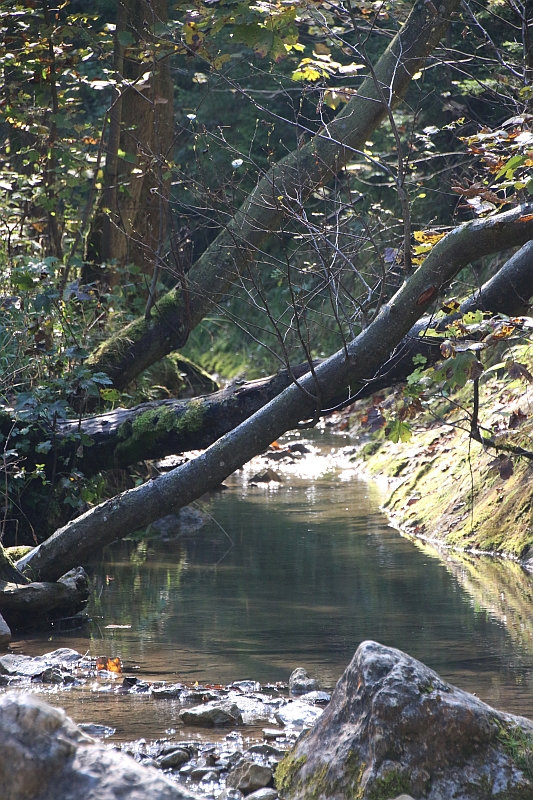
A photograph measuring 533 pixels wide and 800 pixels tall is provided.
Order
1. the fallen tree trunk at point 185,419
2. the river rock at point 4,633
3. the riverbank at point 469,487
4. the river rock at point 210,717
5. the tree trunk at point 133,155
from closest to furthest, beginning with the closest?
the river rock at point 210,717
the river rock at point 4,633
the fallen tree trunk at point 185,419
the riverbank at point 469,487
the tree trunk at point 133,155

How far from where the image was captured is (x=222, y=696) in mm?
4277

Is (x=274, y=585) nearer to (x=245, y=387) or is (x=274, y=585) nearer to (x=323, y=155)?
(x=245, y=387)

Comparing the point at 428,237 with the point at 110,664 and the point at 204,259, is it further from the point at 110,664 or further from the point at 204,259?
the point at 204,259

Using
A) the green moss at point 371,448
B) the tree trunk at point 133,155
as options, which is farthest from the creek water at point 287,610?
the green moss at point 371,448

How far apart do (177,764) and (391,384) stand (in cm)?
360

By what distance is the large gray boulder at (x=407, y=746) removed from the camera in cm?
297

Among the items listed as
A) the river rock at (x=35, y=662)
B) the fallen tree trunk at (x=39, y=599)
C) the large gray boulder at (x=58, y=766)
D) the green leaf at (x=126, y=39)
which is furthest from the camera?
the green leaf at (x=126, y=39)

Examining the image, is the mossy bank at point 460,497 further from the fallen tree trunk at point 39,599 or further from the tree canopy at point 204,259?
the fallen tree trunk at point 39,599

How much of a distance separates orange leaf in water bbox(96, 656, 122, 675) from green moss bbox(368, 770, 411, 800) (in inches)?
79.9

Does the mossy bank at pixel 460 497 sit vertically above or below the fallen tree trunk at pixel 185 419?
below

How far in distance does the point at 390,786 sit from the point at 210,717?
1.13 metres

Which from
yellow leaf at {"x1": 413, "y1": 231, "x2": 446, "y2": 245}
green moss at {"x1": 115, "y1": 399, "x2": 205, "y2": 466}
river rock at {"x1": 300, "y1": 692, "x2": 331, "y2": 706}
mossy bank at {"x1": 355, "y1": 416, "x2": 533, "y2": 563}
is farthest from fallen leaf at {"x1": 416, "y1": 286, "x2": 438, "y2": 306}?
river rock at {"x1": 300, "y1": 692, "x2": 331, "y2": 706}

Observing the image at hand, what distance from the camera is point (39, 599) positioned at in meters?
5.54

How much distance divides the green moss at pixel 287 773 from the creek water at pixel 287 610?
2.37 feet
